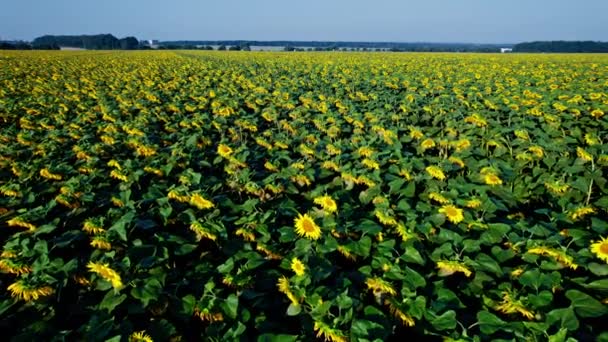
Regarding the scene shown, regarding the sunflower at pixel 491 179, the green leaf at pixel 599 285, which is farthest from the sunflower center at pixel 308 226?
the sunflower at pixel 491 179

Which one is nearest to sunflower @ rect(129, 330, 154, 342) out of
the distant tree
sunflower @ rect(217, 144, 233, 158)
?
sunflower @ rect(217, 144, 233, 158)

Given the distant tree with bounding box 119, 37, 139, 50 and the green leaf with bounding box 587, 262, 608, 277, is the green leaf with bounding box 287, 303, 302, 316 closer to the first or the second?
the green leaf with bounding box 587, 262, 608, 277

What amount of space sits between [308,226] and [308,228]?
15mm

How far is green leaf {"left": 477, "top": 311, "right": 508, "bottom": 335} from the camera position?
1925 mm

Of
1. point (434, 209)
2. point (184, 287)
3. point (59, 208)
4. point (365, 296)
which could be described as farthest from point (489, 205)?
point (59, 208)

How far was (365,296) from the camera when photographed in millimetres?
2445

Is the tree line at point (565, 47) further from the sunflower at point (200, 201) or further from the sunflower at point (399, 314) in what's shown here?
the sunflower at point (399, 314)

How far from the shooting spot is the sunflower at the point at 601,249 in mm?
2518

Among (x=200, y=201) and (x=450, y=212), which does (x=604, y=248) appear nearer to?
(x=450, y=212)

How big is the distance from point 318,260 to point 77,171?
10.2ft

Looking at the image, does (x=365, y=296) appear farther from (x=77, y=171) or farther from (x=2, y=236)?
(x=77, y=171)

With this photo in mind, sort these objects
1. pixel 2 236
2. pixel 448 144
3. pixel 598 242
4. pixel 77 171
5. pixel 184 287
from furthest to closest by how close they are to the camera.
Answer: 1. pixel 448 144
2. pixel 77 171
3. pixel 2 236
4. pixel 598 242
5. pixel 184 287

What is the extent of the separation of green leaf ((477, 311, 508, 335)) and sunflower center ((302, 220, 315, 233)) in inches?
48.4

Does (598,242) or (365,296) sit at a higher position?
(598,242)
